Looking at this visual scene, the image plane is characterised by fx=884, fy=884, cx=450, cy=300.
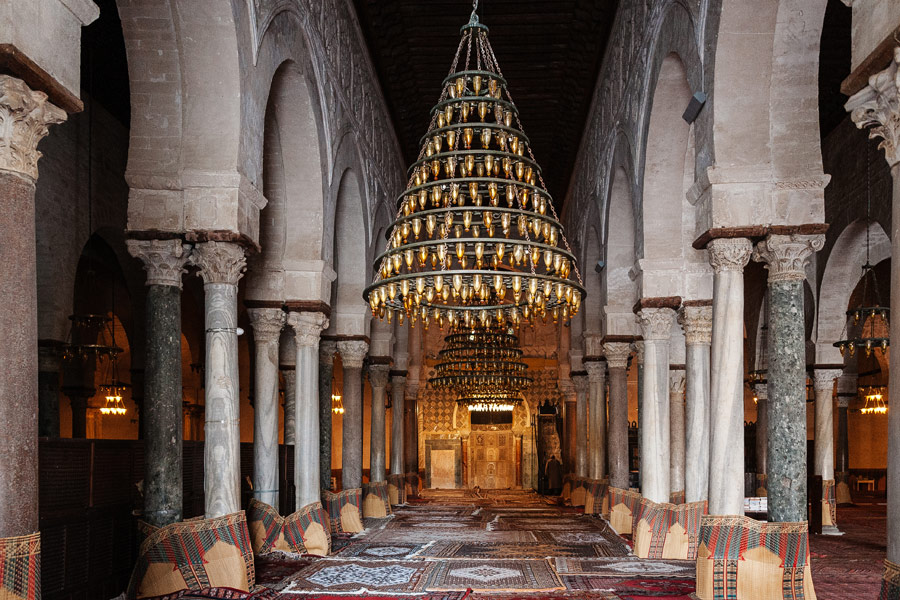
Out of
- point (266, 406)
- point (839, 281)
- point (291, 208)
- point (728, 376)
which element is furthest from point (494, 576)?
point (839, 281)

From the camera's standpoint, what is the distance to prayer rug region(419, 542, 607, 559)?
38.0ft

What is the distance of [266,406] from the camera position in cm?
1062

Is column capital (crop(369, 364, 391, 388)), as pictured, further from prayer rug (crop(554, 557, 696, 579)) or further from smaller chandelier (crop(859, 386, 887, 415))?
smaller chandelier (crop(859, 386, 887, 415))

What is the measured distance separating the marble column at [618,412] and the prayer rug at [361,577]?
5.36 meters

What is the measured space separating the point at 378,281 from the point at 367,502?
940cm

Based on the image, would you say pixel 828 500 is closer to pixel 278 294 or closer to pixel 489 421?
pixel 278 294

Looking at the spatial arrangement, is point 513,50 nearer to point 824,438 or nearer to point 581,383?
point 581,383

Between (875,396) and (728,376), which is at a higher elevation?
(728,376)

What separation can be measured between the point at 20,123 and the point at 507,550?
365 inches

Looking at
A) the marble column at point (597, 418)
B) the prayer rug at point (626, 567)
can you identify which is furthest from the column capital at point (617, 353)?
the prayer rug at point (626, 567)

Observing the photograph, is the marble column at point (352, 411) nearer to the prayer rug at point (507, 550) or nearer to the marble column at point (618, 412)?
the prayer rug at point (507, 550)

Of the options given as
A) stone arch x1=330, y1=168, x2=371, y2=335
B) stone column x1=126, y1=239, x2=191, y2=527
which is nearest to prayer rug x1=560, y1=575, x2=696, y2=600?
stone column x1=126, y1=239, x2=191, y2=527

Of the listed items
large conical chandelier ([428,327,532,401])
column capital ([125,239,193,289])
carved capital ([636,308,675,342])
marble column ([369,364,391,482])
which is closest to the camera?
column capital ([125,239,193,289])

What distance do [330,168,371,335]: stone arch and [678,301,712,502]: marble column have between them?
5627mm
